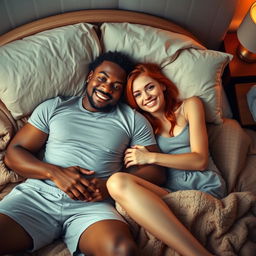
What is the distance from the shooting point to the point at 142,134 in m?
1.45

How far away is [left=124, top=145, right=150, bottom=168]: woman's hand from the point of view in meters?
1.38

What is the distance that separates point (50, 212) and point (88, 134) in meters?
0.36

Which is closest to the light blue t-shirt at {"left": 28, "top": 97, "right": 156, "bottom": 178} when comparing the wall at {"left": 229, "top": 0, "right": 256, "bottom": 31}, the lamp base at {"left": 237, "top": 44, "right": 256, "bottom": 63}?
the lamp base at {"left": 237, "top": 44, "right": 256, "bottom": 63}

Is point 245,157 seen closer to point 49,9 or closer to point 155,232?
point 155,232

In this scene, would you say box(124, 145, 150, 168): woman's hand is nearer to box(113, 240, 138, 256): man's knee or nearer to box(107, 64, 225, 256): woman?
box(107, 64, 225, 256): woman

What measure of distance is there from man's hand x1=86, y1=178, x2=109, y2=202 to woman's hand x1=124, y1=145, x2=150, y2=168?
0.15m

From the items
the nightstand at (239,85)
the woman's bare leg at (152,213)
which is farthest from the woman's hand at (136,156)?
the nightstand at (239,85)

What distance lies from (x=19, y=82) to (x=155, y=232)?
844 millimetres

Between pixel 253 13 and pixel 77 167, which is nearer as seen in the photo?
pixel 77 167

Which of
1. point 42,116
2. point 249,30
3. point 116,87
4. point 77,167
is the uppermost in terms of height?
point 249,30

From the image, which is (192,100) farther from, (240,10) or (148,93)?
(240,10)

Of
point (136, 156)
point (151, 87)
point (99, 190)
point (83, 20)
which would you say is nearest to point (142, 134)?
point (136, 156)

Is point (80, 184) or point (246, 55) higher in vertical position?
point (246, 55)

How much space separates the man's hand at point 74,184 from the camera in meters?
1.27
